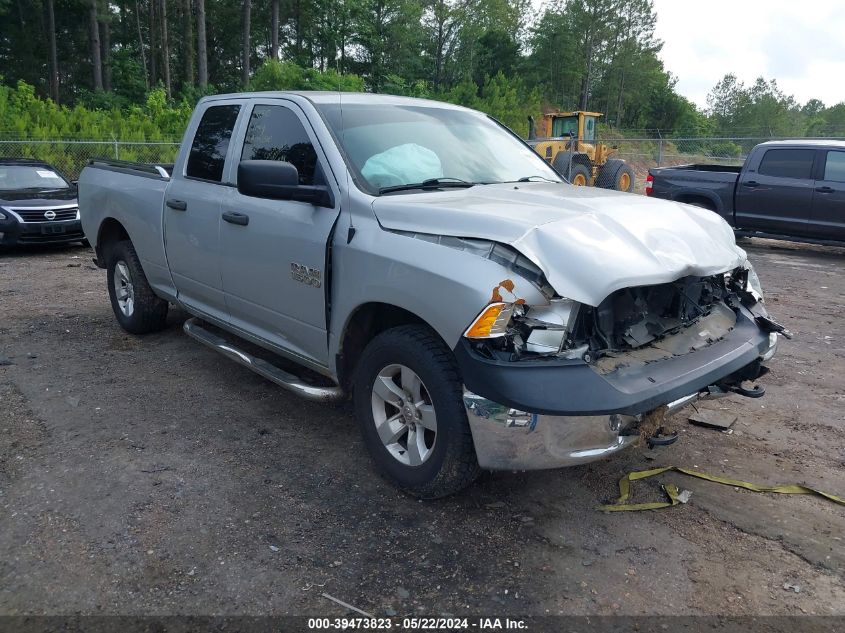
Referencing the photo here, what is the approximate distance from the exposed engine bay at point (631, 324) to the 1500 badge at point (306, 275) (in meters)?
1.19

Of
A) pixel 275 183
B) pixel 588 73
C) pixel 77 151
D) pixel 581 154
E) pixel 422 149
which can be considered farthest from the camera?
pixel 588 73

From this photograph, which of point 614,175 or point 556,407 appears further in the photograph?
point 614,175

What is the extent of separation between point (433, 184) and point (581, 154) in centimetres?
1505

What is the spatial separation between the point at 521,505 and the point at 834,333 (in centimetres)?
476

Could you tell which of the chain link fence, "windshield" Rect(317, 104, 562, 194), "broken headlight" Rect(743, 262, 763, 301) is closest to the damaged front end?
"broken headlight" Rect(743, 262, 763, 301)

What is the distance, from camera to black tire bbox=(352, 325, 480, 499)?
2.99 metres

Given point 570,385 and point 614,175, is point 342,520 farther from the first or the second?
point 614,175

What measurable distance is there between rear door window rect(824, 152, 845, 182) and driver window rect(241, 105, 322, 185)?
32.6 feet

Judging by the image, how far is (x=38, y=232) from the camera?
34.7 feet

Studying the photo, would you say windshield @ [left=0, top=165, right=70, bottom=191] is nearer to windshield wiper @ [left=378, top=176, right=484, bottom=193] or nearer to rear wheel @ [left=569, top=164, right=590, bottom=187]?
windshield wiper @ [left=378, top=176, right=484, bottom=193]

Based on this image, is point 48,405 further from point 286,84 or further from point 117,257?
point 286,84

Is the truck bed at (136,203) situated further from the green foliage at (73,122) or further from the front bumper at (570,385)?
the green foliage at (73,122)

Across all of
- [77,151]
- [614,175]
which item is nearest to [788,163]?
[614,175]

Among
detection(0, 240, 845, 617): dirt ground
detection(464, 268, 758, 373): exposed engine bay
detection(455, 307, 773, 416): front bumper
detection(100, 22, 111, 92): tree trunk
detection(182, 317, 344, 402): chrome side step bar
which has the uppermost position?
detection(100, 22, 111, 92): tree trunk
